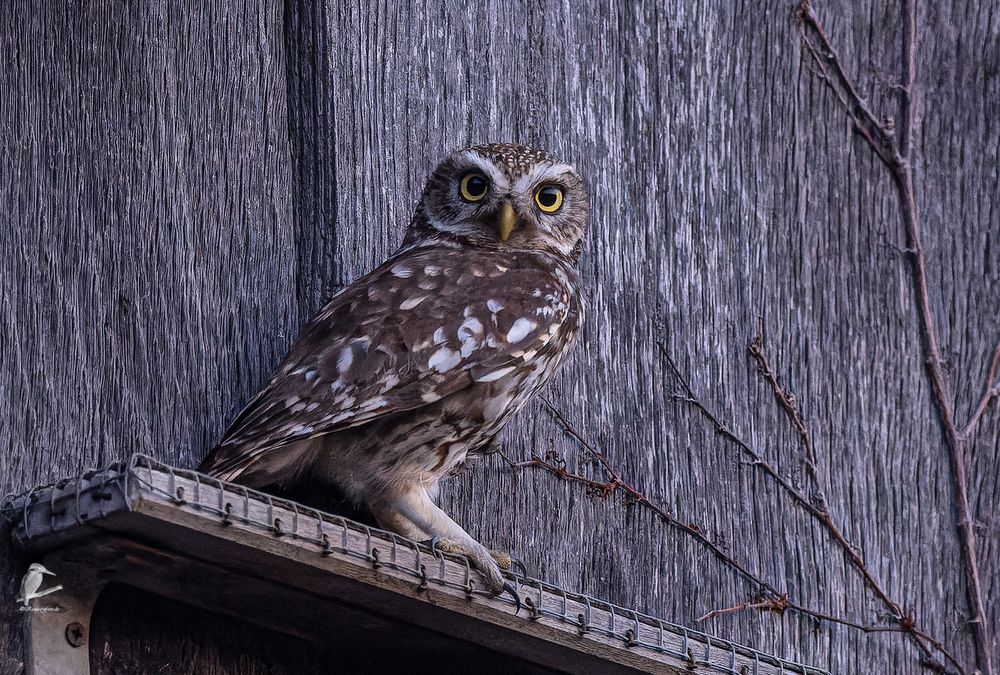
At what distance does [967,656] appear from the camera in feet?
12.0

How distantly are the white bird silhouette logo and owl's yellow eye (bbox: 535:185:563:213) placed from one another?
4.69ft

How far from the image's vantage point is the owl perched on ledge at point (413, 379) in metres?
2.67

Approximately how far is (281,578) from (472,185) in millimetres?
1156

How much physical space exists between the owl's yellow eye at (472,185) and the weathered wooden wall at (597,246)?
15 centimetres

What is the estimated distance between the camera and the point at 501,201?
10.8 ft

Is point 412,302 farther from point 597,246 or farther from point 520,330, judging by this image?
point 597,246

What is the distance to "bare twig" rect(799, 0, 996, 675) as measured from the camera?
12.3ft

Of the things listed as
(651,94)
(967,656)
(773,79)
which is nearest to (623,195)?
(651,94)

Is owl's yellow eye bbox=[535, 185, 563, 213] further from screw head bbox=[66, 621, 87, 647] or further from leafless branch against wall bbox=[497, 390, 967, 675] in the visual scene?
screw head bbox=[66, 621, 87, 647]

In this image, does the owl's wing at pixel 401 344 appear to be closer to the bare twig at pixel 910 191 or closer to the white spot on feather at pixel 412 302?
the white spot on feather at pixel 412 302

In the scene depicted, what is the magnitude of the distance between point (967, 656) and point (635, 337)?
1183 millimetres

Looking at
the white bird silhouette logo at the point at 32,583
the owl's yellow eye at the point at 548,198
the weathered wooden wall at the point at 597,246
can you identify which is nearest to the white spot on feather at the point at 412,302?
the weathered wooden wall at the point at 597,246

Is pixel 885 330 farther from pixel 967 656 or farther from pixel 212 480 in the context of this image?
pixel 212 480

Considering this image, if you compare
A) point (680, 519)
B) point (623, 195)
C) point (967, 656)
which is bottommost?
point (967, 656)
